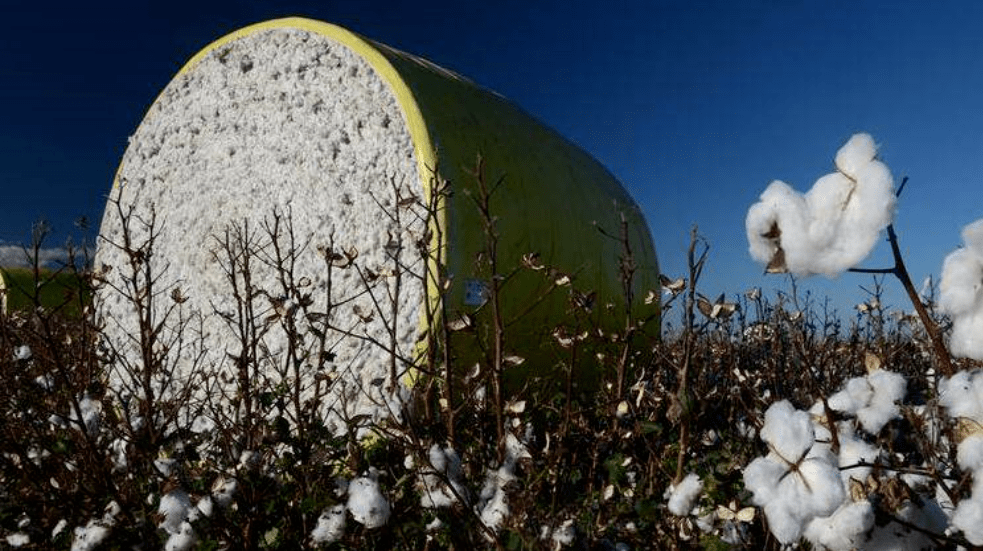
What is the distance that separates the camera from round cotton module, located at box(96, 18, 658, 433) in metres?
4.64

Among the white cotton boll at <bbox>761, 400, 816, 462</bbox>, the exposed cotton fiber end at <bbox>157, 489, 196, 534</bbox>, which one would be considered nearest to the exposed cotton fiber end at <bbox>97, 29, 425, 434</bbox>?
the exposed cotton fiber end at <bbox>157, 489, 196, 534</bbox>

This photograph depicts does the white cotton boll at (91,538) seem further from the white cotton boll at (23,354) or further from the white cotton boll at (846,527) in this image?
the white cotton boll at (23,354)

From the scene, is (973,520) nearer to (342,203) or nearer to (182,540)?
(182,540)

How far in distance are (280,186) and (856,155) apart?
473 centimetres

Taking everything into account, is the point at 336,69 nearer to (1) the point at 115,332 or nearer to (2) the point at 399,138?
(2) the point at 399,138

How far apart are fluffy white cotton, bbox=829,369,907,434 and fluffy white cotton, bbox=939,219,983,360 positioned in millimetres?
421

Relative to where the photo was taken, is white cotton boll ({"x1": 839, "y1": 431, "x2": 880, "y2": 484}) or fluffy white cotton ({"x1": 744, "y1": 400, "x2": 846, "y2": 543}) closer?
fluffy white cotton ({"x1": 744, "y1": 400, "x2": 846, "y2": 543})

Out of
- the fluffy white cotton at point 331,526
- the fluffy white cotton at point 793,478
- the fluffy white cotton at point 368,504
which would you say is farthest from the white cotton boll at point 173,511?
the fluffy white cotton at point 793,478

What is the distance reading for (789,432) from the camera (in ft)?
3.98

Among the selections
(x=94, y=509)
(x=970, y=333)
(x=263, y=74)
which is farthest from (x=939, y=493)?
(x=263, y=74)

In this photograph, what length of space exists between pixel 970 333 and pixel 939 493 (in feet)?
2.41

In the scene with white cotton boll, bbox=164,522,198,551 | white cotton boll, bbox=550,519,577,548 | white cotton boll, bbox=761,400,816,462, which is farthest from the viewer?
white cotton boll, bbox=164,522,198,551

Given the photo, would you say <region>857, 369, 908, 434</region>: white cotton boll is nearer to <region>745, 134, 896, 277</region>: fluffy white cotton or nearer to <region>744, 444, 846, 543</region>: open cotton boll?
<region>744, 444, 846, 543</region>: open cotton boll

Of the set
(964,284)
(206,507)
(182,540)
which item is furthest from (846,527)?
(206,507)
